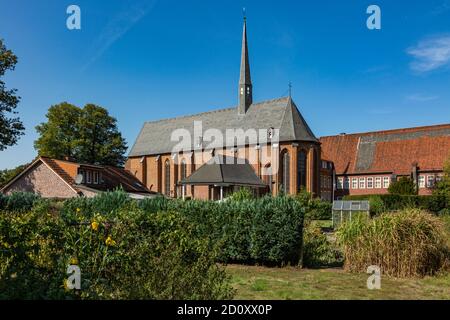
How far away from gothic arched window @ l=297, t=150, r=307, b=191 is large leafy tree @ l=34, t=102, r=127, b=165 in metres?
26.4

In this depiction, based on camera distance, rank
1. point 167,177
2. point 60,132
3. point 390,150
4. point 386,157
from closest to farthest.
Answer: point 60,132 < point 386,157 < point 390,150 < point 167,177

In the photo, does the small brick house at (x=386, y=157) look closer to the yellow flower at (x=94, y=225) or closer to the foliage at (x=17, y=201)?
the foliage at (x=17, y=201)

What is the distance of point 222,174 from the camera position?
145 feet

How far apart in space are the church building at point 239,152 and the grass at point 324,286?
30.8 m

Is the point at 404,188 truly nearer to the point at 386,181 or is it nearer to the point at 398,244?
the point at 386,181

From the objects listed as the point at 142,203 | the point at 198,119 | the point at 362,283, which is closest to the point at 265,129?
the point at 198,119

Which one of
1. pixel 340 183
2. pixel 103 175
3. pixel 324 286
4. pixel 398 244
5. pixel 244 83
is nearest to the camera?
pixel 324 286

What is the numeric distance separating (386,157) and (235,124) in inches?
890

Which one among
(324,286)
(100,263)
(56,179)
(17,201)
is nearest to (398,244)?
(324,286)

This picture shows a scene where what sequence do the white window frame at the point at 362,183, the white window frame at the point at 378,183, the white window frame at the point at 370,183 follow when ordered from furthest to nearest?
the white window frame at the point at 362,183 < the white window frame at the point at 370,183 < the white window frame at the point at 378,183

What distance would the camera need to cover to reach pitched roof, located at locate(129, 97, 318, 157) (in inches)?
2168

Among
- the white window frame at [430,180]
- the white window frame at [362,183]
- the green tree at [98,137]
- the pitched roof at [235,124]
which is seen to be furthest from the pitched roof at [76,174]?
the white window frame at [430,180]

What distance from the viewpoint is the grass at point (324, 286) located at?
9.70 metres

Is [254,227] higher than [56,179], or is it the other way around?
[56,179]
